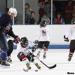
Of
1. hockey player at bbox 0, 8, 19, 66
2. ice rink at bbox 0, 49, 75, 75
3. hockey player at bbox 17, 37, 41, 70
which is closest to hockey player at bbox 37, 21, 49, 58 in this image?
ice rink at bbox 0, 49, 75, 75

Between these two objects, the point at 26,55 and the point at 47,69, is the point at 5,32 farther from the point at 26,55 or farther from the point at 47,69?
the point at 47,69

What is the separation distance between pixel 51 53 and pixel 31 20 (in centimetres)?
274

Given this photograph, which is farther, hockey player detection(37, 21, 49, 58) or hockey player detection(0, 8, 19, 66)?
hockey player detection(37, 21, 49, 58)

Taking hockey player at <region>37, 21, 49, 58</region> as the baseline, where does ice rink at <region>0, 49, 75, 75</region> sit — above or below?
below

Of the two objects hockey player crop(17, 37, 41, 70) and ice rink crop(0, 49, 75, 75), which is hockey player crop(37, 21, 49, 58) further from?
hockey player crop(17, 37, 41, 70)

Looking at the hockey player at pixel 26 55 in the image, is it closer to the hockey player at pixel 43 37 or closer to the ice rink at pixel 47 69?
the ice rink at pixel 47 69

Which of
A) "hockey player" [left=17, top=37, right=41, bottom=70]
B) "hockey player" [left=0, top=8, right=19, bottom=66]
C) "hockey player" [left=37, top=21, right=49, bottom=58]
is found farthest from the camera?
"hockey player" [left=37, top=21, right=49, bottom=58]

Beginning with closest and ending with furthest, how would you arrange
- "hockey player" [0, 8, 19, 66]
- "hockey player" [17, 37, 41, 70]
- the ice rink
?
the ice rink < "hockey player" [17, 37, 41, 70] < "hockey player" [0, 8, 19, 66]

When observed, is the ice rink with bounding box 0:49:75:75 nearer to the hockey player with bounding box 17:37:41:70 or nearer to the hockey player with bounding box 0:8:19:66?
the hockey player with bounding box 17:37:41:70

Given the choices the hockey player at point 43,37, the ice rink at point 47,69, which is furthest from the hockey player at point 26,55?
the hockey player at point 43,37

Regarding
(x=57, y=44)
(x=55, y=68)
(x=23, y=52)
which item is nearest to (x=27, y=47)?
(x=23, y=52)

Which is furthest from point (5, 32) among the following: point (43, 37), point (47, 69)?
point (43, 37)

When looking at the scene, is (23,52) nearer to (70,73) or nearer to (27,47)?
(27,47)

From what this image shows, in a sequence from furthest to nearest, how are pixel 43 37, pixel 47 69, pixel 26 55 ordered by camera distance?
pixel 43 37, pixel 47 69, pixel 26 55
